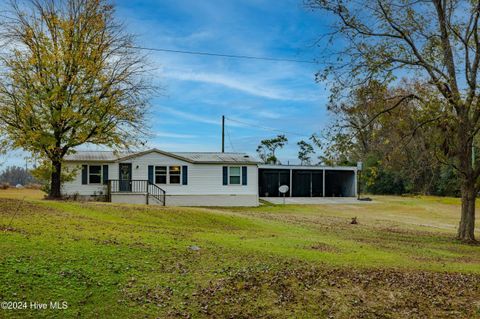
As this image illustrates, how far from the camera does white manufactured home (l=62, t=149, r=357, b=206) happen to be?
27.2 meters

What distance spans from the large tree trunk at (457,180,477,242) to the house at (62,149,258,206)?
16.3 metres

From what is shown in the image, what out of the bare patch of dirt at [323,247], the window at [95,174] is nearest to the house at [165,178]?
the window at [95,174]

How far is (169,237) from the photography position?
992 cm

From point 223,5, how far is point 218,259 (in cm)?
990

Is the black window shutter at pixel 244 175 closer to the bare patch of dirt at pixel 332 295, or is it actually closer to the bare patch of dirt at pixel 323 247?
the bare patch of dirt at pixel 323 247

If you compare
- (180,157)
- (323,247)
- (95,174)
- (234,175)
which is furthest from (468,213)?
(95,174)

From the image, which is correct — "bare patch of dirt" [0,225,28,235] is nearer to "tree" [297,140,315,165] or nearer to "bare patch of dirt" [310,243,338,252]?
"bare patch of dirt" [310,243,338,252]

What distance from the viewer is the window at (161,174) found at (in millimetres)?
28391

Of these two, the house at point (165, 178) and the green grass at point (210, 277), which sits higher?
the house at point (165, 178)

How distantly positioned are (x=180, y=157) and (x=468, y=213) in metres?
18.2

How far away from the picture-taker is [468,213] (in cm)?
1498

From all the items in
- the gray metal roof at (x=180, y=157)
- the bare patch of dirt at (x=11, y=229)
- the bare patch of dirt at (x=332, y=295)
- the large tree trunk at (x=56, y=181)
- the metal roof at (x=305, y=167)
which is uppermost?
the gray metal roof at (x=180, y=157)

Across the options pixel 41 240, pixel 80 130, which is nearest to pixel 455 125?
pixel 41 240

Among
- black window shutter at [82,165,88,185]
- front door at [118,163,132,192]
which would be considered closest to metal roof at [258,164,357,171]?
front door at [118,163,132,192]
